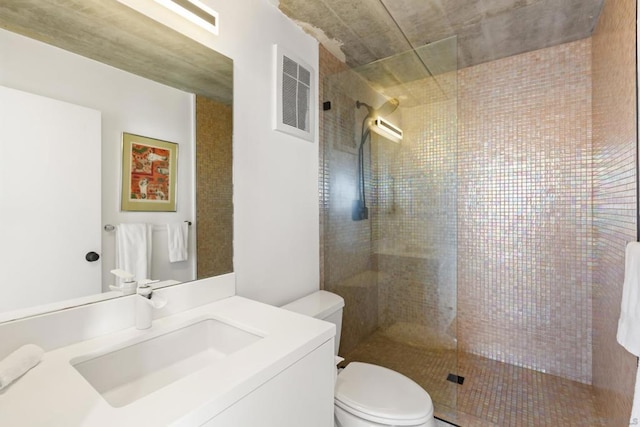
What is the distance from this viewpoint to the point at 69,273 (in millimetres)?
906

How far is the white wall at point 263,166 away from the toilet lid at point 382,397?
1.79 ft

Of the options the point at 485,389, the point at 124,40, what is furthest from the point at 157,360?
the point at 485,389

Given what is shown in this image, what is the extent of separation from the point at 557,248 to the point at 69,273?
8.73ft

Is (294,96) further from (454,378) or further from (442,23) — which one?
(454,378)

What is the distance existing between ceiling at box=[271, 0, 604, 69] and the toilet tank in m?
1.62

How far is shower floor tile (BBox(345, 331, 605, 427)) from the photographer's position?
5.35ft

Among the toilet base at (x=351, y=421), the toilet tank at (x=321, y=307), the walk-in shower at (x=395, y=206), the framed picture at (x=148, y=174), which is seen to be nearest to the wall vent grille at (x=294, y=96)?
the walk-in shower at (x=395, y=206)

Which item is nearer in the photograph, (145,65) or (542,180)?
(145,65)

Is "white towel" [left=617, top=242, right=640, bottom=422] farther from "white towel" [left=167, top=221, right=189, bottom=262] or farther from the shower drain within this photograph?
"white towel" [left=167, top=221, right=189, bottom=262]

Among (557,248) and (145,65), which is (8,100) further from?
(557,248)

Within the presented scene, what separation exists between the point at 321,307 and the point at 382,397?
0.52m

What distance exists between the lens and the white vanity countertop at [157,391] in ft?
1.88

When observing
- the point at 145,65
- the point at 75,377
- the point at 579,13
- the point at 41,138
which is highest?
the point at 579,13

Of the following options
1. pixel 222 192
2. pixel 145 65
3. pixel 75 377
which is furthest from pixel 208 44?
pixel 75 377
